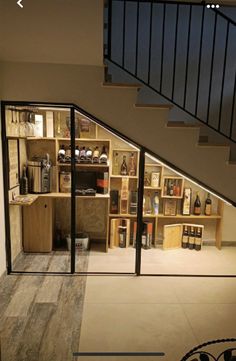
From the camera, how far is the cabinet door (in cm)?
395

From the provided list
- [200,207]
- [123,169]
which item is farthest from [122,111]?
[200,207]

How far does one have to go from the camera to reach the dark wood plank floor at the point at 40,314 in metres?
2.21

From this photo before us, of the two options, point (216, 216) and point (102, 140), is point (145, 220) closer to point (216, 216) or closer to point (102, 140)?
point (216, 216)

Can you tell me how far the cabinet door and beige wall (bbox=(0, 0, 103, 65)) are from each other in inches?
75.4

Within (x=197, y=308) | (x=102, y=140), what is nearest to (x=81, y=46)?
(x=102, y=140)

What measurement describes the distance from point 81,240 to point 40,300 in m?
1.46

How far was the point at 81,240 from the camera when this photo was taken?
14.0 ft

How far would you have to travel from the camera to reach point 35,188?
3.92 m

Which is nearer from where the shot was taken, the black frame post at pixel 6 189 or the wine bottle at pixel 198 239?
the black frame post at pixel 6 189

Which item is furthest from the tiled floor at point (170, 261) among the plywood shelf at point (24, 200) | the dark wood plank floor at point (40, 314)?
the plywood shelf at point (24, 200)

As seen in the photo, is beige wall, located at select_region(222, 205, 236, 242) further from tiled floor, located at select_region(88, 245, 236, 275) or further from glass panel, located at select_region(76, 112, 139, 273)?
glass panel, located at select_region(76, 112, 139, 273)

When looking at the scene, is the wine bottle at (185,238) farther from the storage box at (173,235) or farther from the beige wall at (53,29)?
the beige wall at (53,29)

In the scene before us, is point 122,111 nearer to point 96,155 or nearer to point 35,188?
point 96,155

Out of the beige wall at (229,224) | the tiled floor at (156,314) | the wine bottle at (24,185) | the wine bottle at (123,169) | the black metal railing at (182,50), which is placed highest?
the black metal railing at (182,50)
